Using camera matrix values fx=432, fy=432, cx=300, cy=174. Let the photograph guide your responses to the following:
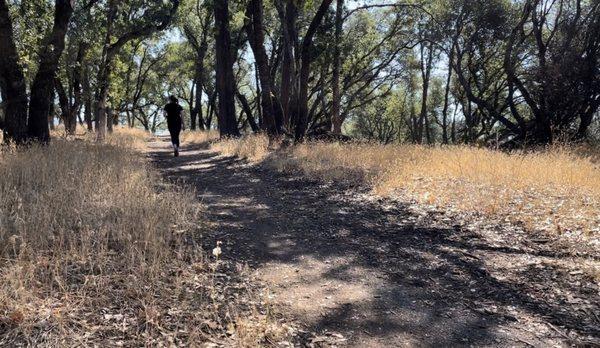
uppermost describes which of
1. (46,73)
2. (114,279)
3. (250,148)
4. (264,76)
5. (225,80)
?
(225,80)

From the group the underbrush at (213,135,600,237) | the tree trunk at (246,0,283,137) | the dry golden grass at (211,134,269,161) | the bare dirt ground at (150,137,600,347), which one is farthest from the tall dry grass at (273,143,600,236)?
the tree trunk at (246,0,283,137)

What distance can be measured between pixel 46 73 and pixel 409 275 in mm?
9448

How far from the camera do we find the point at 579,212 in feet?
17.7

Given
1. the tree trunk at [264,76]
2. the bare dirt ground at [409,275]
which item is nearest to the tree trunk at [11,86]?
the bare dirt ground at [409,275]

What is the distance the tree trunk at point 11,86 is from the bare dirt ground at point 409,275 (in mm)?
5770

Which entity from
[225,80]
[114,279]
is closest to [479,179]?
[114,279]

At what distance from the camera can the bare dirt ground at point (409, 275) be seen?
119 inches

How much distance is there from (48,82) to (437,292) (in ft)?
32.2

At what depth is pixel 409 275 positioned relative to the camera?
4000 millimetres

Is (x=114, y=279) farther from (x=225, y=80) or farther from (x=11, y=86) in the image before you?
(x=225, y=80)

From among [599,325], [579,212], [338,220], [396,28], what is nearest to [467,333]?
[599,325]

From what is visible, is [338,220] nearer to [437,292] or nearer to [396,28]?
[437,292]

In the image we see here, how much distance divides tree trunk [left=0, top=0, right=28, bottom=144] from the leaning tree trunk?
388 mm

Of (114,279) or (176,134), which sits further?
(176,134)
